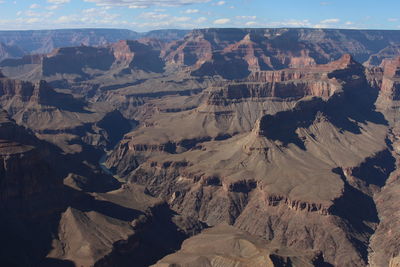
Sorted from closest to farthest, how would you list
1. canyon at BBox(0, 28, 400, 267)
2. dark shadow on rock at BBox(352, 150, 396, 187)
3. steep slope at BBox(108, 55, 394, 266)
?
canyon at BBox(0, 28, 400, 267) < steep slope at BBox(108, 55, 394, 266) < dark shadow on rock at BBox(352, 150, 396, 187)

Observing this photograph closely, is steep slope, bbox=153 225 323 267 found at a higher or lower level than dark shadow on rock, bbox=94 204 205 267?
higher

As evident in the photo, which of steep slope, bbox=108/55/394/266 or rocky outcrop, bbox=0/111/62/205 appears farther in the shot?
steep slope, bbox=108/55/394/266

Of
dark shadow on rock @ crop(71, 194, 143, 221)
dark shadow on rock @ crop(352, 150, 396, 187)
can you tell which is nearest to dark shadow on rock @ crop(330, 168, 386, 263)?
dark shadow on rock @ crop(352, 150, 396, 187)

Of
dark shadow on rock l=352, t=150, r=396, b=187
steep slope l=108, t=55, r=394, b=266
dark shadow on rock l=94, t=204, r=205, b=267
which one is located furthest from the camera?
dark shadow on rock l=352, t=150, r=396, b=187

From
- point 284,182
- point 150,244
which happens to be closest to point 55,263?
point 150,244

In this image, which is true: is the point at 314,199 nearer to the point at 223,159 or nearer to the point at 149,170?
the point at 223,159

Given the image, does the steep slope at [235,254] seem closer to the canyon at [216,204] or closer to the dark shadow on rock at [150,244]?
the canyon at [216,204]

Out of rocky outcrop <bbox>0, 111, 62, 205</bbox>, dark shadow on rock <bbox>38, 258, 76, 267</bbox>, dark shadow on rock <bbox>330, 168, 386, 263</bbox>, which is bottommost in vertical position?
dark shadow on rock <bbox>330, 168, 386, 263</bbox>

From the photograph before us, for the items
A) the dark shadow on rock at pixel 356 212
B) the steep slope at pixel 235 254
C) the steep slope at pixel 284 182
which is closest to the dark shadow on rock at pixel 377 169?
the steep slope at pixel 284 182

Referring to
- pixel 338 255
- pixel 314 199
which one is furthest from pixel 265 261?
pixel 314 199

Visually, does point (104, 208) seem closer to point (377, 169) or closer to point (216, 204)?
point (216, 204)

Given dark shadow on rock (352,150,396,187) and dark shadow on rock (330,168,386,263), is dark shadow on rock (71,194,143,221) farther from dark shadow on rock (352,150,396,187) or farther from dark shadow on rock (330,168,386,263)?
dark shadow on rock (352,150,396,187)
